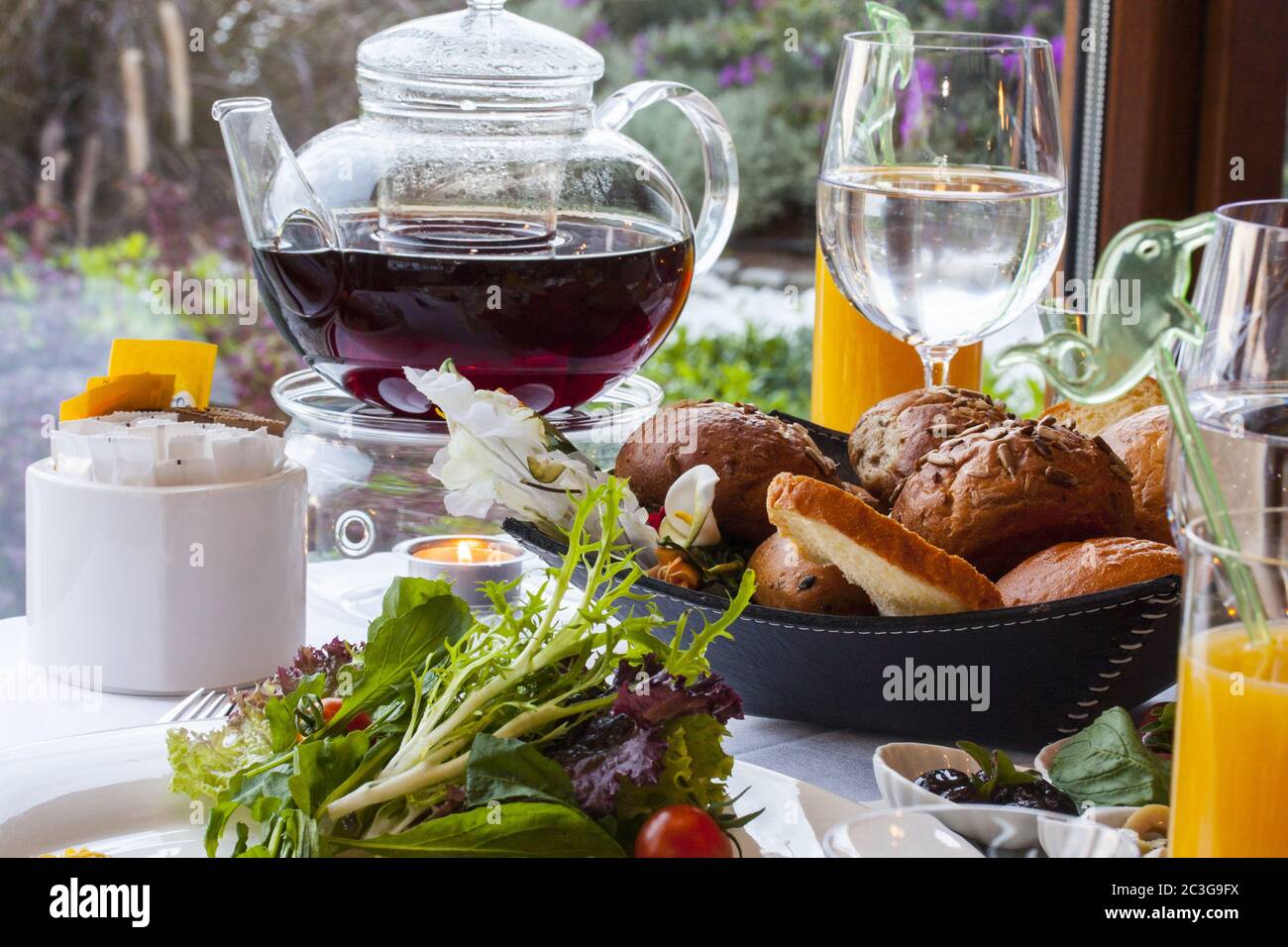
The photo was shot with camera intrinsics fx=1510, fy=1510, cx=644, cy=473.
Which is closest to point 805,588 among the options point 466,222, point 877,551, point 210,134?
point 877,551

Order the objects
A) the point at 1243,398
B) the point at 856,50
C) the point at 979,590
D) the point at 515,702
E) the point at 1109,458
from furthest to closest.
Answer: the point at 856,50
the point at 1109,458
the point at 979,590
the point at 515,702
the point at 1243,398

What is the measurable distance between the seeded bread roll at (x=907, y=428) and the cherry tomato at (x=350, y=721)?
39cm

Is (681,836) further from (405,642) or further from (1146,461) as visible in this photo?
(1146,461)

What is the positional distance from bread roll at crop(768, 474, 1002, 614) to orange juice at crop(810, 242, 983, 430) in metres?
0.49

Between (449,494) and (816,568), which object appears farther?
(449,494)

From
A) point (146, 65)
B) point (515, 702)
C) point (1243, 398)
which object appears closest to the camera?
point (1243, 398)

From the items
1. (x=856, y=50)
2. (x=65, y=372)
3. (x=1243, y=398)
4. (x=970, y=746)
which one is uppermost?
(x=856, y=50)

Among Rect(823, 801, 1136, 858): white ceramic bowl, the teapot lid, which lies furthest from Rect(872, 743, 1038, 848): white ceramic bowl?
the teapot lid

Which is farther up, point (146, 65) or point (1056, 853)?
point (146, 65)

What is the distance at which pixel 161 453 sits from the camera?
0.86 metres

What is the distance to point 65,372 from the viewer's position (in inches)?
107

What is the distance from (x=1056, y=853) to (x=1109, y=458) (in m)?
0.35

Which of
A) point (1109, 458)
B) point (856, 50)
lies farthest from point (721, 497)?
point (856, 50)

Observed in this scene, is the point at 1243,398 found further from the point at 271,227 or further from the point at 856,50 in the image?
the point at 271,227
